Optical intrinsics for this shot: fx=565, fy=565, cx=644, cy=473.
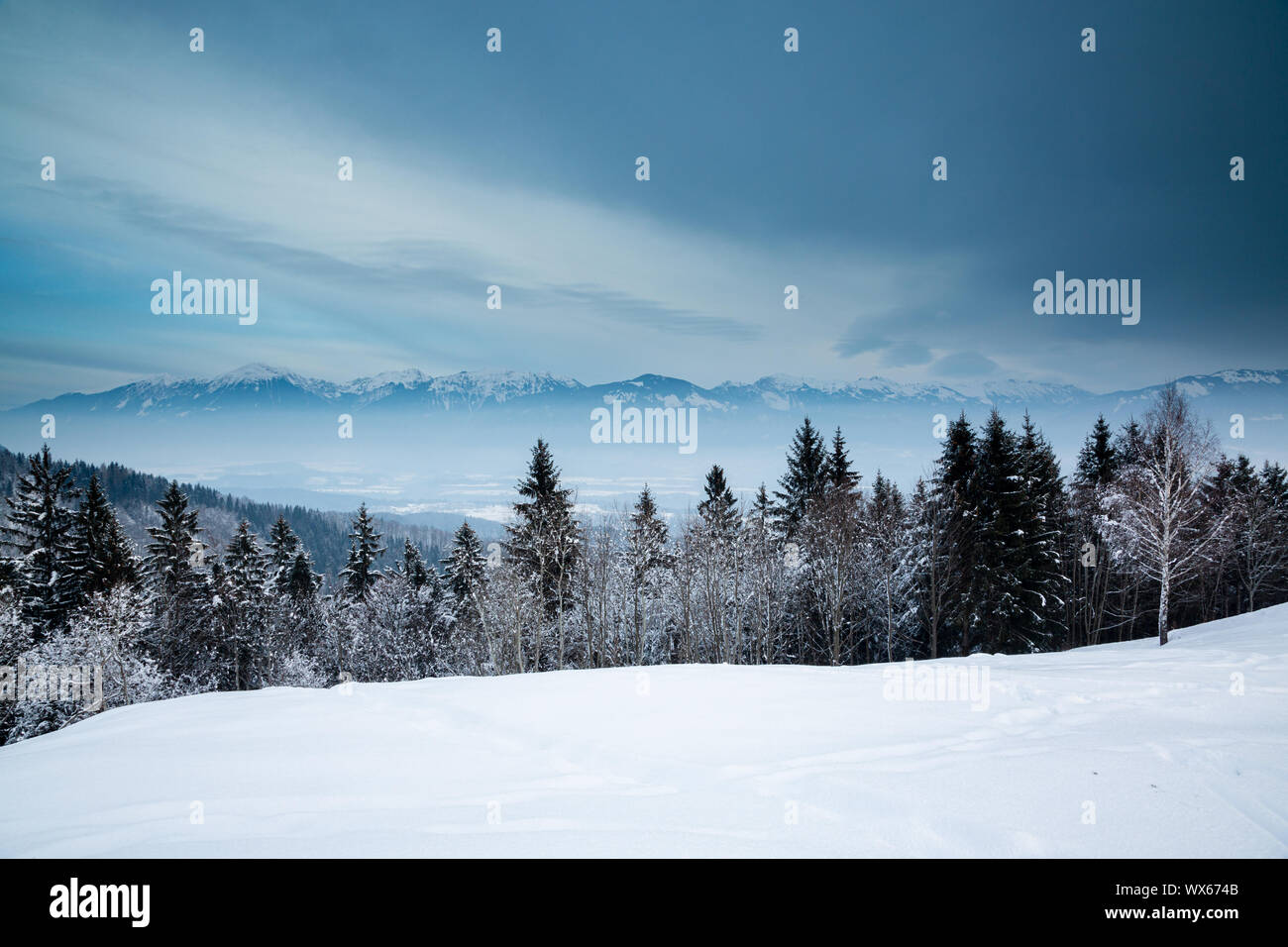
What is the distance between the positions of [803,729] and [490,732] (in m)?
3.54

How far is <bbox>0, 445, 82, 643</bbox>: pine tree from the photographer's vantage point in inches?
1122

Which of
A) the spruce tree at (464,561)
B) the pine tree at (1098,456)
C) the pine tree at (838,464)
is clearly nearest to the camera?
the pine tree at (838,464)

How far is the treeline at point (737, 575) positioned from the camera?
2702 centimetres

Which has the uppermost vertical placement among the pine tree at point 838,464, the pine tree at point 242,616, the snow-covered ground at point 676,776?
the pine tree at point 838,464

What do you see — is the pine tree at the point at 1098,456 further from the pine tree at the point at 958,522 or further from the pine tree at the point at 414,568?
the pine tree at the point at 414,568

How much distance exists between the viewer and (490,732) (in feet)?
21.2

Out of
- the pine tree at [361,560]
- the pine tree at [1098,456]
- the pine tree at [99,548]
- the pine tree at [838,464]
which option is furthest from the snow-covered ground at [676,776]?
the pine tree at [361,560]

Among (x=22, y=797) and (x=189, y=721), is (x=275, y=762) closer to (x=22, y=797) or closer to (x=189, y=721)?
(x=22, y=797)

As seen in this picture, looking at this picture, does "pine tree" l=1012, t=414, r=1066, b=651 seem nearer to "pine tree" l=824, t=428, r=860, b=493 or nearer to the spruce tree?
"pine tree" l=824, t=428, r=860, b=493

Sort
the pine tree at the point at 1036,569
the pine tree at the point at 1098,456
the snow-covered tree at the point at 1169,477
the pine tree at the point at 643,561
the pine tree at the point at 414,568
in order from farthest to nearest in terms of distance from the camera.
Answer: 1. the pine tree at the point at 414,568
2. the pine tree at the point at 1098,456
3. the pine tree at the point at 643,561
4. the pine tree at the point at 1036,569
5. the snow-covered tree at the point at 1169,477

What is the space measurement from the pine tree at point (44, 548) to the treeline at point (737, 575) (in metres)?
0.10

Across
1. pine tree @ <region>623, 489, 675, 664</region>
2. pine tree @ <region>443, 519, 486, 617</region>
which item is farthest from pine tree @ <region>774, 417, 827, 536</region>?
pine tree @ <region>443, 519, 486, 617</region>
